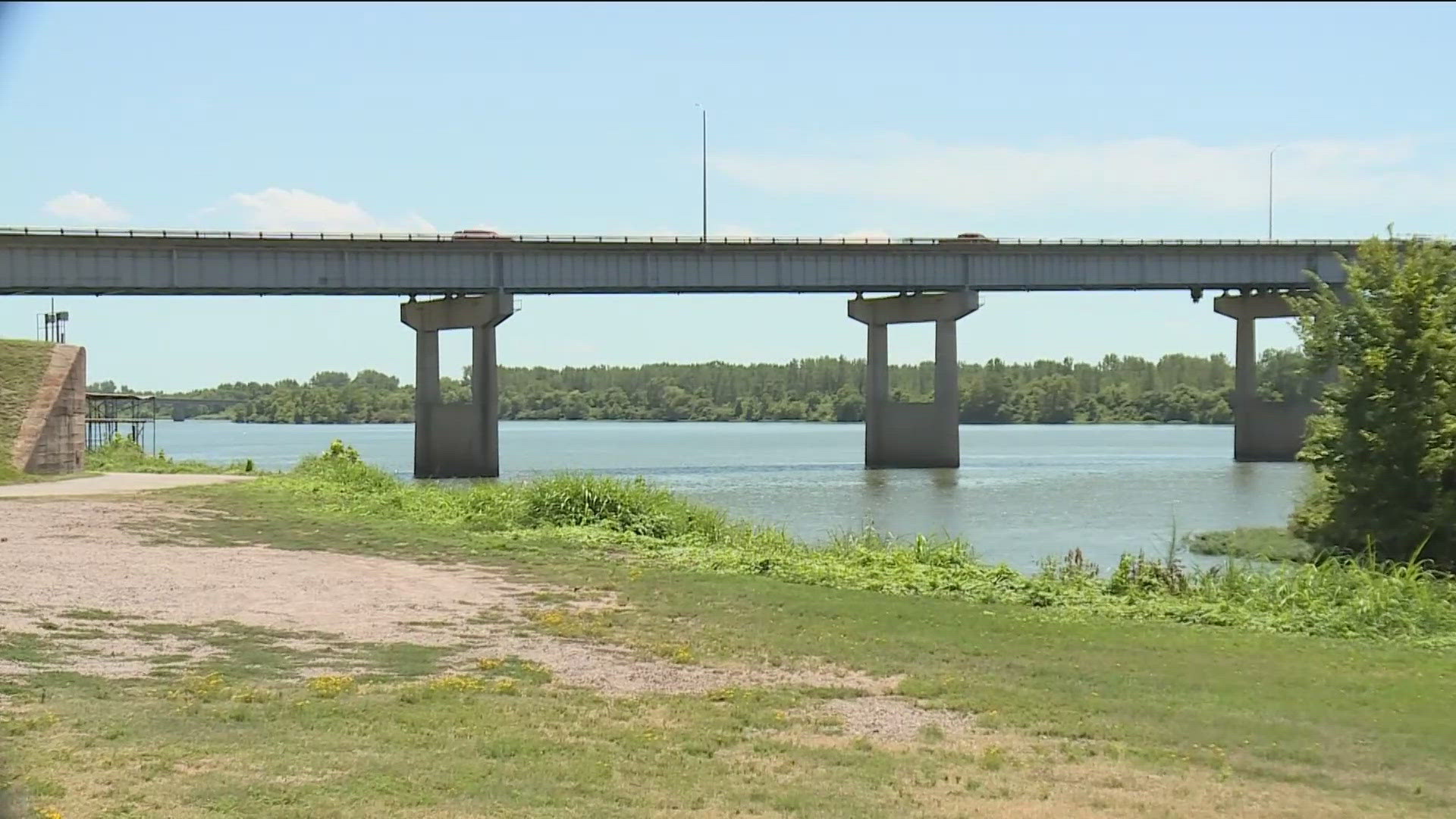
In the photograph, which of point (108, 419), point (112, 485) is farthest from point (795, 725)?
point (108, 419)

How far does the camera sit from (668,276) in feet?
243

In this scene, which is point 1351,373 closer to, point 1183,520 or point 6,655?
point 1183,520

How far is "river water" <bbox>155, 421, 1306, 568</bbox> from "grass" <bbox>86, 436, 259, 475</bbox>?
46.5 feet

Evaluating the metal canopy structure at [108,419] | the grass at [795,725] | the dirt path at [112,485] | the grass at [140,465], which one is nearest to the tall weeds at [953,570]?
the grass at [795,725]

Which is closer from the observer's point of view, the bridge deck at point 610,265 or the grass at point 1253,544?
the grass at point 1253,544

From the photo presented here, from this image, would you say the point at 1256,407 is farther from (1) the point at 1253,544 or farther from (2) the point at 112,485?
(2) the point at 112,485

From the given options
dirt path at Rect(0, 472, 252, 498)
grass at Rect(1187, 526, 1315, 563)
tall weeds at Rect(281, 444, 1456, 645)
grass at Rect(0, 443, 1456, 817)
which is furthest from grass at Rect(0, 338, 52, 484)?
grass at Rect(1187, 526, 1315, 563)

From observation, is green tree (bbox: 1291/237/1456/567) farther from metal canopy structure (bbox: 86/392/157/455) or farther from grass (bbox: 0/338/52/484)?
metal canopy structure (bbox: 86/392/157/455)

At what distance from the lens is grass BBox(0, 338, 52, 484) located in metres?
40.8

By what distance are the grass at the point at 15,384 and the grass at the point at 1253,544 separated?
98.1 feet

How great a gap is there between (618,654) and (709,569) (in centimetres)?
759

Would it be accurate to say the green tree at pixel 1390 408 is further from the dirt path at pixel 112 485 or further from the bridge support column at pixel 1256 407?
the bridge support column at pixel 1256 407

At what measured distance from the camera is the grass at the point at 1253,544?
30500 millimetres

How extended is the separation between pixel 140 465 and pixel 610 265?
29.4 meters
